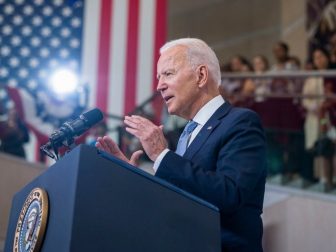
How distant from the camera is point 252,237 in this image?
1.78 meters

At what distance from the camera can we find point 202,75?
1.99m

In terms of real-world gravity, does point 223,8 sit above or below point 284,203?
above

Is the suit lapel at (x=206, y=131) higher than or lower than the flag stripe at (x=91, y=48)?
lower

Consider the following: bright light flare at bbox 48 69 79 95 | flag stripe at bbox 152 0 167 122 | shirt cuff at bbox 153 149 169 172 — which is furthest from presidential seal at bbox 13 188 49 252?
flag stripe at bbox 152 0 167 122

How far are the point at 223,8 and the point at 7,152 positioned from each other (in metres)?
5.59

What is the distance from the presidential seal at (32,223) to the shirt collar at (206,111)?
62 cm

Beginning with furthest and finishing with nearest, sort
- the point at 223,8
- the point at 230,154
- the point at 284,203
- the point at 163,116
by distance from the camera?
the point at 223,8
the point at 163,116
the point at 284,203
the point at 230,154

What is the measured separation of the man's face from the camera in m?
1.96

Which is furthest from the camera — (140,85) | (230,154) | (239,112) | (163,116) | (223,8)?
(223,8)

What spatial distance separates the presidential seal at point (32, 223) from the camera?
143 centimetres

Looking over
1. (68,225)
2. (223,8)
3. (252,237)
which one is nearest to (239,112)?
(252,237)

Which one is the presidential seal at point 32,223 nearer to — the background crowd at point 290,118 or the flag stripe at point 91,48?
the background crowd at point 290,118

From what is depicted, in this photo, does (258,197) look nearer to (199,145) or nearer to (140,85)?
(199,145)

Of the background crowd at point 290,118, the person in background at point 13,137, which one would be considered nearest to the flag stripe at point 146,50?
the background crowd at point 290,118
